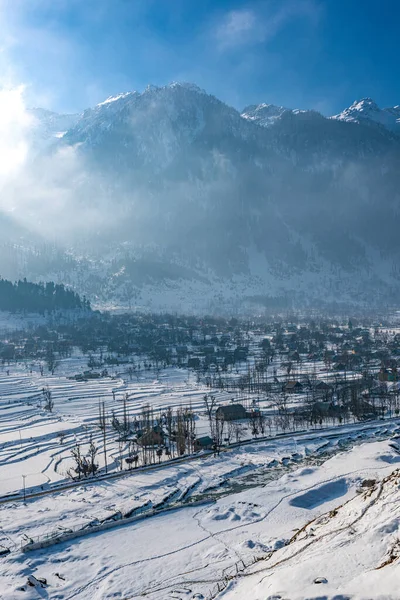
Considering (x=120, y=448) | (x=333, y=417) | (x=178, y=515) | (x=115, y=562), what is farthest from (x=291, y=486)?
(x=333, y=417)

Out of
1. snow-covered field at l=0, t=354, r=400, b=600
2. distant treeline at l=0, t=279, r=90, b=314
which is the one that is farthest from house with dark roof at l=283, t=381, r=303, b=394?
distant treeline at l=0, t=279, r=90, b=314

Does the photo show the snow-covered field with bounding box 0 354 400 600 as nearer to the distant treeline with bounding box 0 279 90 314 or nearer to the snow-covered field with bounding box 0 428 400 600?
the snow-covered field with bounding box 0 428 400 600

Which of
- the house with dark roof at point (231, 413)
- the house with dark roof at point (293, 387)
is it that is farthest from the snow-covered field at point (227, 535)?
the house with dark roof at point (293, 387)

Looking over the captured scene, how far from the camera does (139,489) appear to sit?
31.3m

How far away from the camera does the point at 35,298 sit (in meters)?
161

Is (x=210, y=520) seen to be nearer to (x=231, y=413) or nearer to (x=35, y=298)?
(x=231, y=413)

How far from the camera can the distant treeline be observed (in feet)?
513

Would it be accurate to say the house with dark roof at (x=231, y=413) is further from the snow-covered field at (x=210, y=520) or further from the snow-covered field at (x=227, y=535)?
the snow-covered field at (x=227, y=535)

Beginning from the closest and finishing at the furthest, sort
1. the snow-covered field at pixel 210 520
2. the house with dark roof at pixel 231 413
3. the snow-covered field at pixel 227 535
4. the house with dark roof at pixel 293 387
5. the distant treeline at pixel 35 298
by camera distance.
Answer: the snow-covered field at pixel 227 535
the snow-covered field at pixel 210 520
the house with dark roof at pixel 231 413
the house with dark roof at pixel 293 387
the distant treeline at pixel 35 298

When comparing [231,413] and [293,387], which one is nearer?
[231,413]

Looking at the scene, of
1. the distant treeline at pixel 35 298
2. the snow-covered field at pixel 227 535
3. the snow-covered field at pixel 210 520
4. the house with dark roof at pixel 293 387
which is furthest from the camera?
the distant treeline at pixel 35 298

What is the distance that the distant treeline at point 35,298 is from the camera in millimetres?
156375

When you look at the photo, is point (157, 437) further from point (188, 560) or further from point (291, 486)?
point (188, 560)

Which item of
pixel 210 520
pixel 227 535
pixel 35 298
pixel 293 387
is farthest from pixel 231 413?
pixel 35 298
